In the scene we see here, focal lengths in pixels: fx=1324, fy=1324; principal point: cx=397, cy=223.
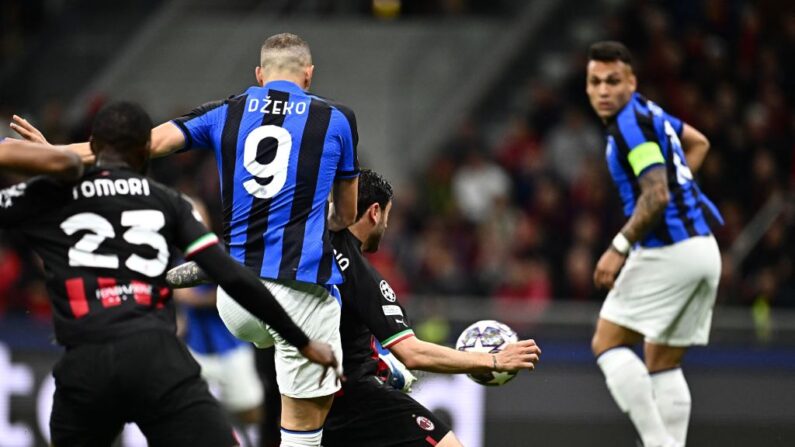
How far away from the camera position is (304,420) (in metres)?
6.20

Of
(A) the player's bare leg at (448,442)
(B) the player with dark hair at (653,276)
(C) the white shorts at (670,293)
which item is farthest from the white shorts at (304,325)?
(C) the white shorts at (670,293)

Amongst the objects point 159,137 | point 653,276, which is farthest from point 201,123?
point 653,276

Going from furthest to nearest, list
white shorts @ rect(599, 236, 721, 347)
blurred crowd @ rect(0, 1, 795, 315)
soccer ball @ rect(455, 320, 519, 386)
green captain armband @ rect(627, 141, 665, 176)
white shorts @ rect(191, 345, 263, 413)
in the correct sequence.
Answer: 1. blurred crowd @ rect(0, 1, 795, 315)
2. white shorts @ rect(191, 345, 263, 413)
3. white shorts @ rect(599, 236, 721, 347)
4. green captain armband @ rect(627, 141, 665, 176)
5. soccer ball @ rect(455, 320, 519, 386)

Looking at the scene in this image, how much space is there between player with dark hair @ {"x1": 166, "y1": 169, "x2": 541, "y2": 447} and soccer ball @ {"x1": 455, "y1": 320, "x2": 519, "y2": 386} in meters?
0.17

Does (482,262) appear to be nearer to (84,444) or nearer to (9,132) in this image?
(9,132)

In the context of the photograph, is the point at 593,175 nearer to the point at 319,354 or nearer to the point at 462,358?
the point at 462,358

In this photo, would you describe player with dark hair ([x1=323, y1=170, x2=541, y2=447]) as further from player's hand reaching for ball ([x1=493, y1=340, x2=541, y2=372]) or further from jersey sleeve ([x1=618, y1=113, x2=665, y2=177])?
jersey sleeve ([x1=618, y1=113, x2=665, y2=177])

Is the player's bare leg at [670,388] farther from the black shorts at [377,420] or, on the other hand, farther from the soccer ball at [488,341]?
the black shorts at [377,420]

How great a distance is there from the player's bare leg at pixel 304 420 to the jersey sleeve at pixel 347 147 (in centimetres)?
106

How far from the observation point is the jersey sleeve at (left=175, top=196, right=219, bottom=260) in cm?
507

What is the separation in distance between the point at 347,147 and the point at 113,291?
5.26 ft

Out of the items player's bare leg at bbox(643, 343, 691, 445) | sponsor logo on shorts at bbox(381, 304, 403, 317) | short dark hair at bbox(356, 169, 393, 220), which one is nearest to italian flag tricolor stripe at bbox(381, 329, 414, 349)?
sponsor logo on shorts at bbox(381, 304, 403, 317)

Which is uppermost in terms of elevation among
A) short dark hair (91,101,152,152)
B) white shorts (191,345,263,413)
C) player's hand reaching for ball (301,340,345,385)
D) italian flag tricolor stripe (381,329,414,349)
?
short dark hair (91,101,152,152)

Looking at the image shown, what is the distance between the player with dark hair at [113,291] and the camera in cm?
499
